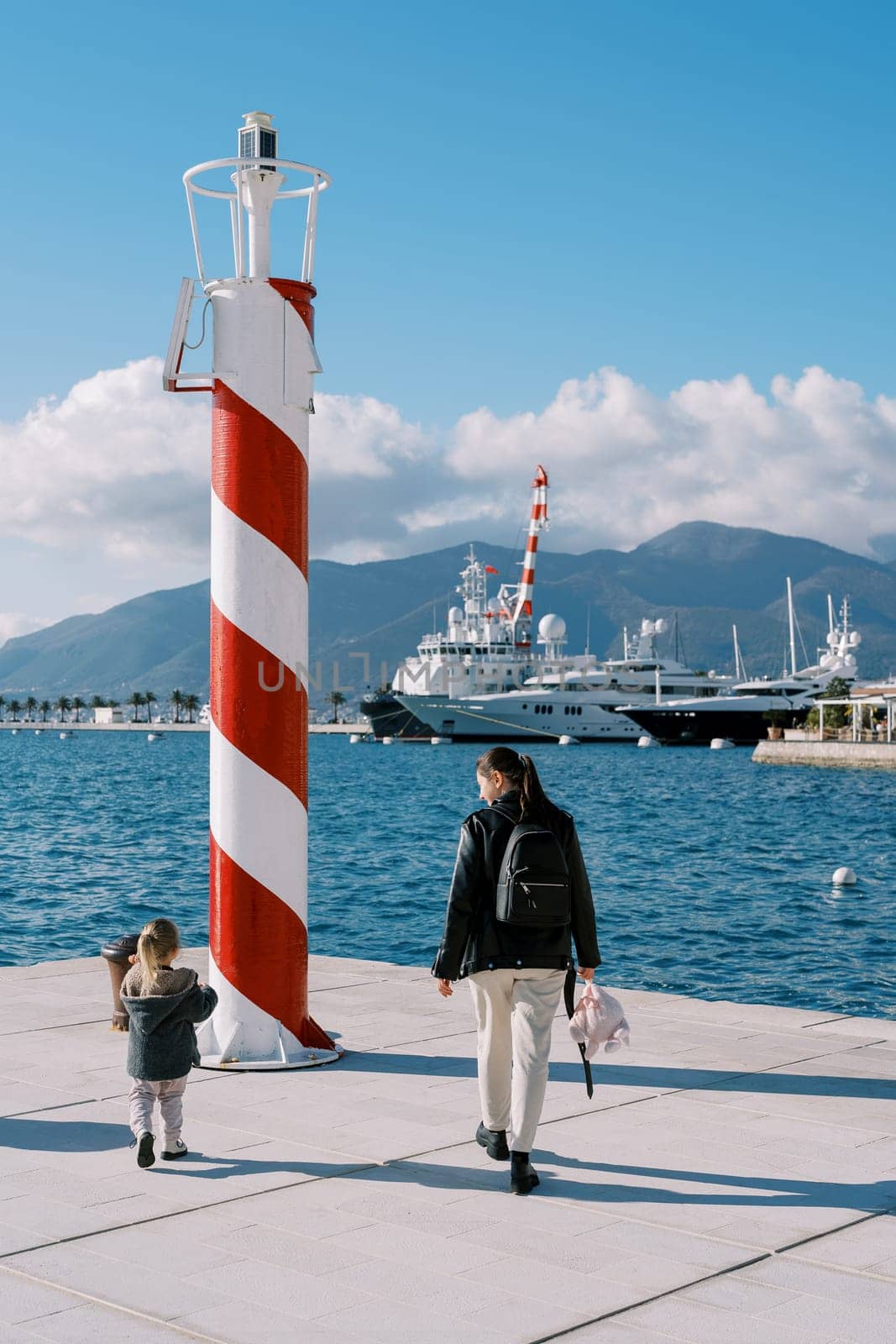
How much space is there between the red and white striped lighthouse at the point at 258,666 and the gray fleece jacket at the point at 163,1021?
4.02ft

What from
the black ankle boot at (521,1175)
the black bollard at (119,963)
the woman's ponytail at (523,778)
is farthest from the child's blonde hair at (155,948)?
the black bollard at (119,963)

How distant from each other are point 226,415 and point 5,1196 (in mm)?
3384

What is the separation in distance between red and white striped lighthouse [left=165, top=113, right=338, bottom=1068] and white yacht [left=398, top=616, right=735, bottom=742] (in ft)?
309

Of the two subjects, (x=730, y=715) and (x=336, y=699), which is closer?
(x=730, y=715)

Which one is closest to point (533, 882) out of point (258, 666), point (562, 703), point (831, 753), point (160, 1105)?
point (160, 1105)

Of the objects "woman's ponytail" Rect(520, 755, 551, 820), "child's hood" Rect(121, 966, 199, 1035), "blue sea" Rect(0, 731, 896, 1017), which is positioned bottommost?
"blue sea" Rect(0, 731, 896, 1017)

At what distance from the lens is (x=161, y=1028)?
4816 millimetres

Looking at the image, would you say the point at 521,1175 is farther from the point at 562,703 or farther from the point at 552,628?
the point at 552,628

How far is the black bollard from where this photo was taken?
6383mm

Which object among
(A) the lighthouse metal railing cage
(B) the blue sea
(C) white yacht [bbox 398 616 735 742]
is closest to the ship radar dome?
(C) white yacht [bbox 398 616 735 742]

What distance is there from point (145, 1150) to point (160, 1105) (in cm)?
17

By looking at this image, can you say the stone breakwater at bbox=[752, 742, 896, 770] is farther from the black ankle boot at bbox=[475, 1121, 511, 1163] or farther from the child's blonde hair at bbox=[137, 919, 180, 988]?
the child's blonde hair at bbox=[137, 919, 180, 988]

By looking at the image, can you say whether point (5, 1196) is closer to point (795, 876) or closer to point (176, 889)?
point (176, 889)

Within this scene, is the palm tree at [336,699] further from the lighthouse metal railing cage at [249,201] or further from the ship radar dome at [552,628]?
the lighthouse metal railing cage at [249,201]
